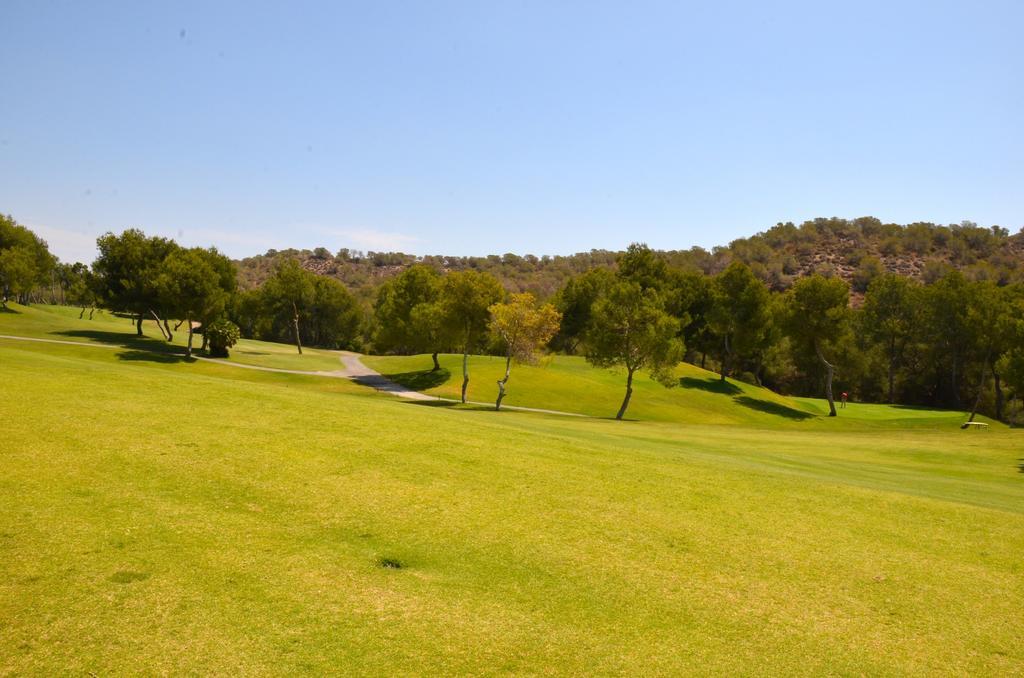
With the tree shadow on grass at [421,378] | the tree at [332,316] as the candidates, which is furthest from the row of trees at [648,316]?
the tree shadow on grass at [421,378]

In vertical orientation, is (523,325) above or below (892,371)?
above

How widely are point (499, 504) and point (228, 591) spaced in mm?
5108

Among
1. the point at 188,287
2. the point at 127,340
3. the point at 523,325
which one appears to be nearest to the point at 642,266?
the point at 523,325

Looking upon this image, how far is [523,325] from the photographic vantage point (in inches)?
1902

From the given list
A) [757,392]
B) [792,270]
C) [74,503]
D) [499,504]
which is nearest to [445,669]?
[499,504]

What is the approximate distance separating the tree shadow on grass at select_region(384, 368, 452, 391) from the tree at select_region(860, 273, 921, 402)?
68.6m

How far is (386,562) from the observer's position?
29.1 feet

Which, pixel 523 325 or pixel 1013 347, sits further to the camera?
pixel 1013 347

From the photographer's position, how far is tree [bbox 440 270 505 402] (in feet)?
174

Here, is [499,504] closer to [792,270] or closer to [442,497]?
[442,497]

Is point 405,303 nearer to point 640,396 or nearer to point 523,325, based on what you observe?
point 523,325

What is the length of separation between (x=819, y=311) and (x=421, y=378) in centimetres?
4472

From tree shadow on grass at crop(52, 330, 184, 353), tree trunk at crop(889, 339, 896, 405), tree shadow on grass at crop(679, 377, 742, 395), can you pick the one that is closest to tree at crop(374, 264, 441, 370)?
tree shadow on grass at crop(52, 330, 184, 353)

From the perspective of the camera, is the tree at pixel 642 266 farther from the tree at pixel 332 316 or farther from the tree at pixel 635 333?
the tree at pixel 332 316
